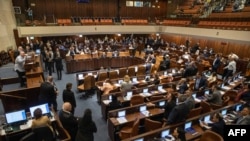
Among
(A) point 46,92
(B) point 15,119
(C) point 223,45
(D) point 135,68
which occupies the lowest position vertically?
(D) point 135,68

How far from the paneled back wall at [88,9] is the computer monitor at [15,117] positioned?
13.9m

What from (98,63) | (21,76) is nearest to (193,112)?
(21,76)

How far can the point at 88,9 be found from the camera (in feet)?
59.6

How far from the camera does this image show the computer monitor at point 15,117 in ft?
14.4

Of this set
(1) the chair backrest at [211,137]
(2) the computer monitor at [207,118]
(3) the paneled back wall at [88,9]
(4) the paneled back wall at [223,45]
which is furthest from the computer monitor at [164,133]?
(3) the paneled back wall at [88,9]

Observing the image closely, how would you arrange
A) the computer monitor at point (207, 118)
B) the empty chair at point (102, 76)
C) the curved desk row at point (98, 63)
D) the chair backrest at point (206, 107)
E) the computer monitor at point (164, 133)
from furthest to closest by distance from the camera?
1. the curved desk row at point (98, 63)
2. the empty chair at point (102, 76)
3. the chair backrest at point (206, 107)
4. the computer monitor at point (207, 118)
5. the computer monitor at point (164, 133)

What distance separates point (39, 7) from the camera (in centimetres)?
1633

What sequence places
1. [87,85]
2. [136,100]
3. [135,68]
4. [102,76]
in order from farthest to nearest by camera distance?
[135,68]
[102,76]
[87,85]
[136,100]

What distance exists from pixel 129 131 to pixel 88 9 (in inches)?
623

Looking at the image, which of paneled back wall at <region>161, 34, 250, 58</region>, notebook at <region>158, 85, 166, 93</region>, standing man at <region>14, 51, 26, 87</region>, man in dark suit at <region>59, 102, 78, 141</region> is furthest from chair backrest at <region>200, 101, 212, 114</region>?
paneled back wall at <region>161, 34, 250, 58</region>

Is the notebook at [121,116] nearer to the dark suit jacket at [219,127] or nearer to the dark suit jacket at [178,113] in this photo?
the dark suit jacket at [178,113]

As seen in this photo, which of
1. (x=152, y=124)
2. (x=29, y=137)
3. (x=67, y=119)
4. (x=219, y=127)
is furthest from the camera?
(x=152, y=124)

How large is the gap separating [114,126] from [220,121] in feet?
8.75

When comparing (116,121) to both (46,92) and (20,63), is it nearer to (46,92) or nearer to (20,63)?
(46,92)
